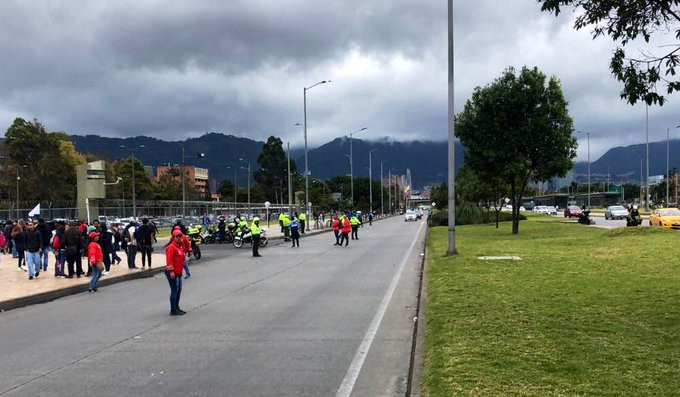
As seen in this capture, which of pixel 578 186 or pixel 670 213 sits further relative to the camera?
pixel 578 186

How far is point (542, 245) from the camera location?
903 inches

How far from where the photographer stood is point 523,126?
2909 centimetres

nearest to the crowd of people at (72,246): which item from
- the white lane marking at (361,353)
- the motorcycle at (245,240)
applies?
the white lane marking at (361,353)

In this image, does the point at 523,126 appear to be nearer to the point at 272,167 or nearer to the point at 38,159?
the point at 38,159

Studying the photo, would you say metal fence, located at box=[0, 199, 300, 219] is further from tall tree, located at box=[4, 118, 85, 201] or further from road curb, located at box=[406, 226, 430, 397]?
road curb, located at box=[406, 226, 430, 397]

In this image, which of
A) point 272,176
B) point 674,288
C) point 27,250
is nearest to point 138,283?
point 27,250

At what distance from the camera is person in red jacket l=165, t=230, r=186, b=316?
37.2 feet

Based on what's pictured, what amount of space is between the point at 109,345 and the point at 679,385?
7.16 metres

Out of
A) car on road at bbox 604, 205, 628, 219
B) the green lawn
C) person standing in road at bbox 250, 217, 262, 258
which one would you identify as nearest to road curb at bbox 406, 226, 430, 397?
the green lawn

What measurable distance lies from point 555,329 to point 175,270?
6798 millimetres

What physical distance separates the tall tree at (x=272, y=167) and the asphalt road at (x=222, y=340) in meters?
129

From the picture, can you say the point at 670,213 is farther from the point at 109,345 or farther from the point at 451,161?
the point at 109,345

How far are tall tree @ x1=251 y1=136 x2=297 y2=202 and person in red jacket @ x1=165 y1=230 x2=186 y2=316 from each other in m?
134

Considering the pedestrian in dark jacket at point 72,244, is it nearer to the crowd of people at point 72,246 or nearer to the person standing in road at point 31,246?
the crowd of people at point 72,246
